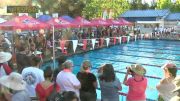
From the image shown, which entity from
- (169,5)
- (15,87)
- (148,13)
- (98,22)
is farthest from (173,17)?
(15,87)

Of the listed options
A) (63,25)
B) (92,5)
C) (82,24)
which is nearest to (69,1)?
(92,5)

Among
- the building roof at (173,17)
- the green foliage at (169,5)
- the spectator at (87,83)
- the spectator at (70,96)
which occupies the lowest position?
the spectator at (87,83)

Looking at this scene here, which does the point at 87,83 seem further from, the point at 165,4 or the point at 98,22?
the point at 165,4

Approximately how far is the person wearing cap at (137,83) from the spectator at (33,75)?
1373 millimetres

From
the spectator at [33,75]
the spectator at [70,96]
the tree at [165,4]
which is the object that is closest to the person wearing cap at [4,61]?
the spectator at [33,75]

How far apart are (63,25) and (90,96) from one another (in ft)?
43.1

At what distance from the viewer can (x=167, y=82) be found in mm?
4941

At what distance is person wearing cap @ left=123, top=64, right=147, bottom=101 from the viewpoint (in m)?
5.21

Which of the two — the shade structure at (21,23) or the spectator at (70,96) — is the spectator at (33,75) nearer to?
the spectator at (70,96)

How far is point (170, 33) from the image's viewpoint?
1363 inches

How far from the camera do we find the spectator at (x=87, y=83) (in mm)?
Result: 5562

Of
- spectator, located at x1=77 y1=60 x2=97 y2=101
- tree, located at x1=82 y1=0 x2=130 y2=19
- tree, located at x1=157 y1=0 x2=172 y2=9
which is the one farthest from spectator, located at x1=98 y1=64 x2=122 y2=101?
tree, located at x1=157 y1=0 x2=172 y2=9

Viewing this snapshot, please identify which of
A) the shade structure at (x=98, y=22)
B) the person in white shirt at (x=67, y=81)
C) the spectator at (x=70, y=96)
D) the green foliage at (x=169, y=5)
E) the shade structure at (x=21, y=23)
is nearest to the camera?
the spectator at (x=70, y=96)

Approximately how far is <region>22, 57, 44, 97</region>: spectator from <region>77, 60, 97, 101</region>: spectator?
2.15 ft
